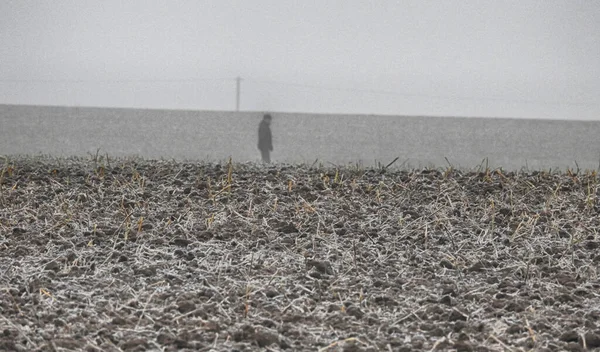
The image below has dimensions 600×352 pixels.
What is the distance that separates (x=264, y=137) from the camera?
10.0 m

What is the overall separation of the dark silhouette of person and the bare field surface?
3.34 m

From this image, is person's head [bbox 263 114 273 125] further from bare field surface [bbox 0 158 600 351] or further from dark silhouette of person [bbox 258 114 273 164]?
bare field surface [bbox 0 158 600 351]

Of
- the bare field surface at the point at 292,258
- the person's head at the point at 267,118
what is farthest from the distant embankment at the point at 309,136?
the bare field surface at the point at 292,258

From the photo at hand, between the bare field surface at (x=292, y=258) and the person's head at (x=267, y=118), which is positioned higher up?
the person's head at (x=267, y=118)

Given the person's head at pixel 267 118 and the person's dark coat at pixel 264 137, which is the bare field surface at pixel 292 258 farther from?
the person's head at pixel 267 118

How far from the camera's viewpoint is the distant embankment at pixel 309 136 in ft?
32.7

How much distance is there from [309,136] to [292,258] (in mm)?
5816

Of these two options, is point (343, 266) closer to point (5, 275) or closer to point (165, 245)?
point (165, 245)

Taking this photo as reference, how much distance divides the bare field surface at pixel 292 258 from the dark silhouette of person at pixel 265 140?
334cm

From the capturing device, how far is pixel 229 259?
4.68 metres

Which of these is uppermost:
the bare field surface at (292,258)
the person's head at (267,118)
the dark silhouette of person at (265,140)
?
the person's head at (267,118)

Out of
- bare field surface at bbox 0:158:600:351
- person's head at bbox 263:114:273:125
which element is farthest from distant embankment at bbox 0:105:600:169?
bare field surface at bbox 0:158:600:351

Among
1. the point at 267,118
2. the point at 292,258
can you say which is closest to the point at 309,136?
the point at 267,118

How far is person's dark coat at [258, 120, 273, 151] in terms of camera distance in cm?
999
